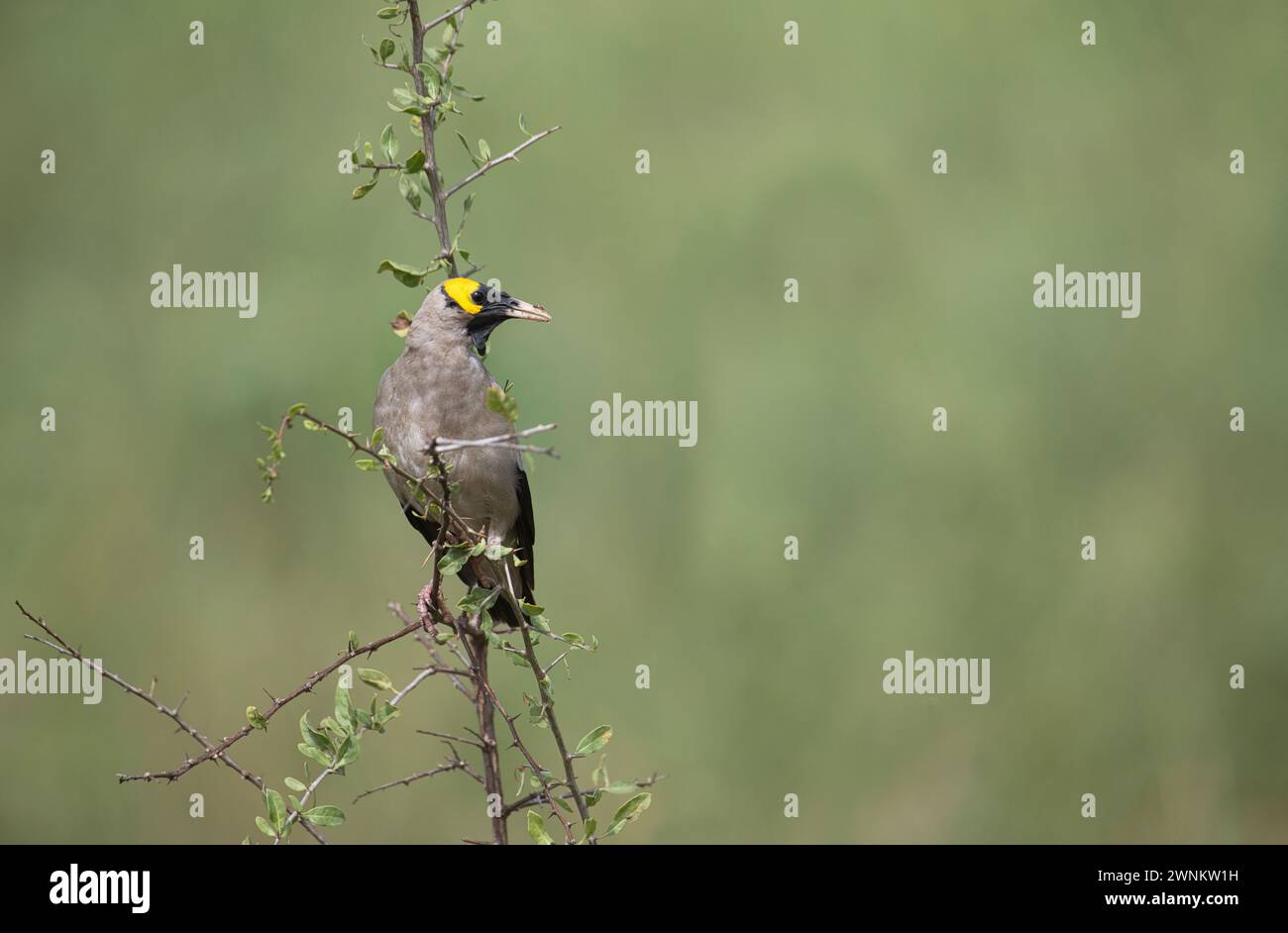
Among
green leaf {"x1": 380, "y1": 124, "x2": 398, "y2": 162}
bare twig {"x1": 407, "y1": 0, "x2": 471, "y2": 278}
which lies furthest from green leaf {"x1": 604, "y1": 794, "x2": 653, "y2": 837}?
green leaf {"x1": 380, "y1": 124, "x2": 398, "y2": 162}

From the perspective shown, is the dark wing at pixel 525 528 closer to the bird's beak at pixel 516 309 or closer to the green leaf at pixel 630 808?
the bird's beak at pixel 516 309

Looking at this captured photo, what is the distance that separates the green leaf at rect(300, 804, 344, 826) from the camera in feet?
10.8

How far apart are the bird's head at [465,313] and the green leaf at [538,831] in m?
2.04

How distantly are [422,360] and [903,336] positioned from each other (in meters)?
4.39

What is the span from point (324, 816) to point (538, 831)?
528 millimetres

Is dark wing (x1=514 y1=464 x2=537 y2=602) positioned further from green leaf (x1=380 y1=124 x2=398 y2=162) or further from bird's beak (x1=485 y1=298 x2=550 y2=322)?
green leaf (x1=380 y1=124 x2=398 y2=162)

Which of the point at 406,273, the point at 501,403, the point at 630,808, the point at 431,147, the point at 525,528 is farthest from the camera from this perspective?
the point at 525,528

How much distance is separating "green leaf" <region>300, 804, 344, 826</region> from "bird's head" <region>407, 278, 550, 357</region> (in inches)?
77.5

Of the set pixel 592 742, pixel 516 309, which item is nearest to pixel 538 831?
pixel 592 742

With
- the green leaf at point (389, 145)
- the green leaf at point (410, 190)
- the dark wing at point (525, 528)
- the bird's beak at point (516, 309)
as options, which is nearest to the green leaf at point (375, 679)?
the green leaf at point (410, 190)

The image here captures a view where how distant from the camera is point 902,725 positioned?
26.6 feet

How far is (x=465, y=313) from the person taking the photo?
4.94 metres

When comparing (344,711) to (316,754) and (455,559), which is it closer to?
(316,754)

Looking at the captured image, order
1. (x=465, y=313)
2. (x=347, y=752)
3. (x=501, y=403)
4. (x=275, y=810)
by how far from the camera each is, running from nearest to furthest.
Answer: (x=501, y=403), (x=275, y=810), (x=347, y=752), (x=465, y=313)
